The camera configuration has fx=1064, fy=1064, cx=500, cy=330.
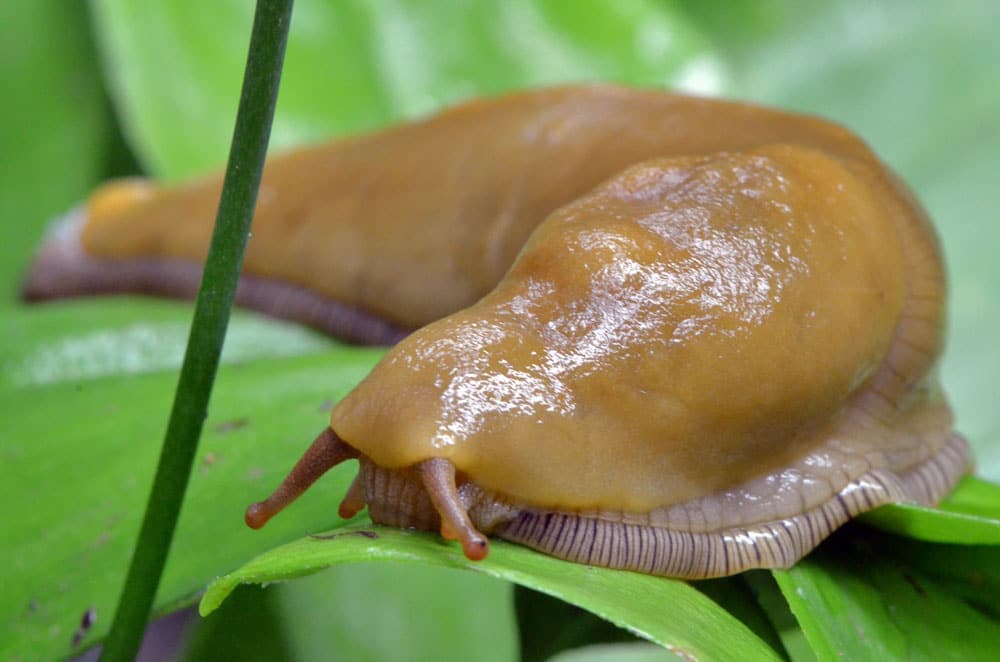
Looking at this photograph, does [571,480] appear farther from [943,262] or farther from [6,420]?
[6,420]

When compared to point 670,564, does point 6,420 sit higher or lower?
lower

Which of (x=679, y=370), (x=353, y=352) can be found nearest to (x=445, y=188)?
(x=353, y=352)

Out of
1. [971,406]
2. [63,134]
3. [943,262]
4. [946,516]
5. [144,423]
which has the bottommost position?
[63,134]

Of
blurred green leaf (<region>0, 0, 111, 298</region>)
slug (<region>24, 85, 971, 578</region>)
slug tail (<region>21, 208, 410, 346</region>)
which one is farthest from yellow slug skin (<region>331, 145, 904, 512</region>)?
blurred green leaf (<region>0, 0, 111, 298</region>)

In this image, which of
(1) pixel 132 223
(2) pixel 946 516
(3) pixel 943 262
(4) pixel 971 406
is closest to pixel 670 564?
(2) pixel 946 516

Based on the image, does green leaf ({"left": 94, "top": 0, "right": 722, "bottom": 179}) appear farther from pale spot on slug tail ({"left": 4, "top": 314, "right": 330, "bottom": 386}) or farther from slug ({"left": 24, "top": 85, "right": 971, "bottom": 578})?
slug ({"left": 24, "top": 85, "right": 971, "bottom": 578})

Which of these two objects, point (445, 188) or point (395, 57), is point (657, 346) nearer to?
point (445, 188)
